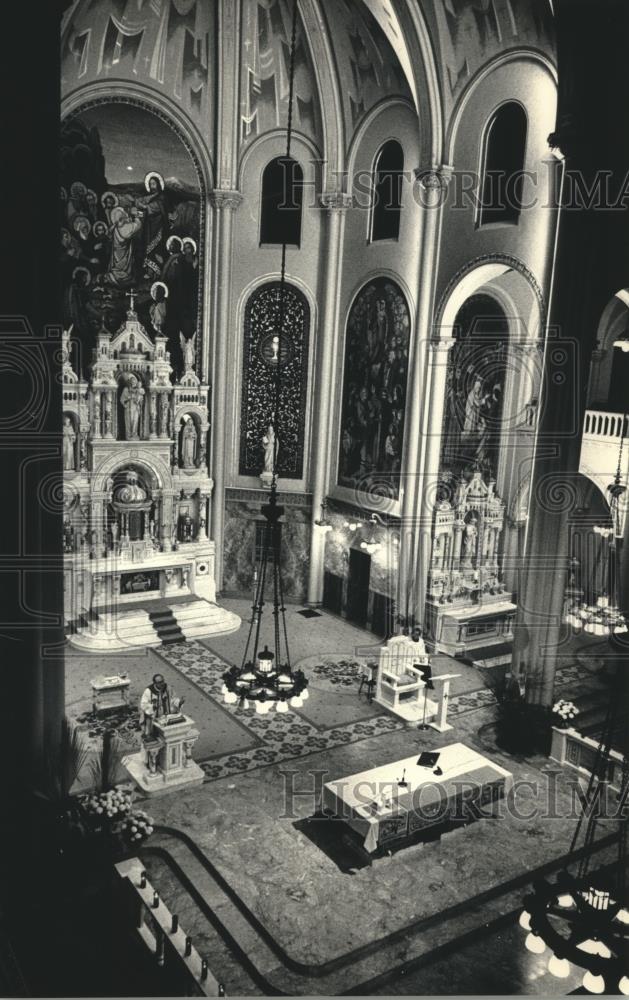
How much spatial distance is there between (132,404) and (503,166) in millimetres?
9096

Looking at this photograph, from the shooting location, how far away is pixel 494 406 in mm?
18250

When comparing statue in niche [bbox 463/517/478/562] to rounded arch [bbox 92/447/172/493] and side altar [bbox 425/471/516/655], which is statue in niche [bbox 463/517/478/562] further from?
rounded arch [bbox 92/447/172/493]

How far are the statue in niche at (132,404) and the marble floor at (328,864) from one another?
19.1 ft

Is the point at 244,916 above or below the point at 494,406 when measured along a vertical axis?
below

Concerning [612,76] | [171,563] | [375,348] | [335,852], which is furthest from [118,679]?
[612,76]

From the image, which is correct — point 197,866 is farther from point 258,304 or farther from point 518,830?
point 258,304

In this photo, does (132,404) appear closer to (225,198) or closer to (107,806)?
(225,198)

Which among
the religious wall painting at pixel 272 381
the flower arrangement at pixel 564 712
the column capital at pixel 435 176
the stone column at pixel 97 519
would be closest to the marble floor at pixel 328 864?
the flower arrangement at pixel 564 712

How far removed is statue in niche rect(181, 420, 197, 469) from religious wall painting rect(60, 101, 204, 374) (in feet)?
4.54

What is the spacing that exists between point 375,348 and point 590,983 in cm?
1405

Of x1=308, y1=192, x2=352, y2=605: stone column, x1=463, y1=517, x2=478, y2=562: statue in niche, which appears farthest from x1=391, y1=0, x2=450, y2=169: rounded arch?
x1=463, y1=517, x2=478, y2=562: statue in niche

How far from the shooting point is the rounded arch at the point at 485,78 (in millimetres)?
14109

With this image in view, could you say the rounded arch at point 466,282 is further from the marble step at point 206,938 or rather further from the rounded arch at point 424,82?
the marble step at point 206,938

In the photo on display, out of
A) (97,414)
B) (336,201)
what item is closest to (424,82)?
(336,201)
